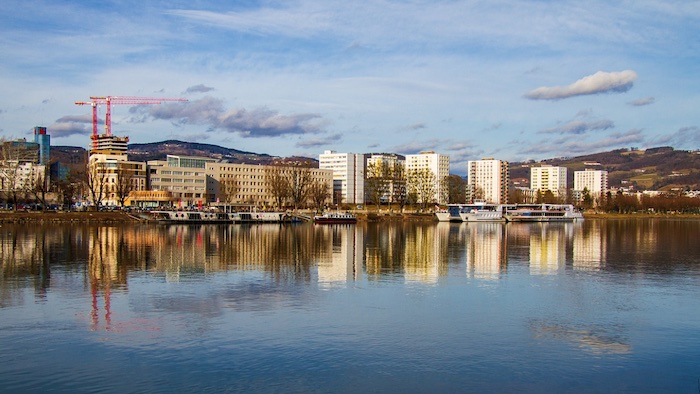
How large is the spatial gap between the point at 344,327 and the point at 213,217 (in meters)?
76.9

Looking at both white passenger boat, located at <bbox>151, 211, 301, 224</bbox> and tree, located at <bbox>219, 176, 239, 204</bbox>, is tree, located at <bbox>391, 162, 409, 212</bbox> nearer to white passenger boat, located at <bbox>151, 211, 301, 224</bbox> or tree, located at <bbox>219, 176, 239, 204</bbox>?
tree, located at <bbox>219, 176, 239, 204</bbox>

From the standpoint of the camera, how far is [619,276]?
1187 inches

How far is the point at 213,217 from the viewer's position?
92500 mm

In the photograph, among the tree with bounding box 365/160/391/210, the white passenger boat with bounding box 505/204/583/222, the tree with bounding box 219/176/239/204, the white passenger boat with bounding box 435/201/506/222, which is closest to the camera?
the white passenger boat with bounding box 435/201/506/222

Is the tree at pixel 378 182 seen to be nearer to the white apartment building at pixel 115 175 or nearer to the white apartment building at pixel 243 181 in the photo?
the white apartment building at pixel 243 181

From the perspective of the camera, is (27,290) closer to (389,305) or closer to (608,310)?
(389,305)

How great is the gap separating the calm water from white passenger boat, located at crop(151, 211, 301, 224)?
54.4 metres

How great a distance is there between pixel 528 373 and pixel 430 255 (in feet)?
86.5

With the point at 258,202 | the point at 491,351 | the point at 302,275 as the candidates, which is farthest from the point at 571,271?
the point at 258,202

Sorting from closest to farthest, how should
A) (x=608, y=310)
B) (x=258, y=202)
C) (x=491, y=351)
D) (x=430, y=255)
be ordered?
1. (x=491, y=351)
2. (x=608, y=310)
3. (x=430, y=255)
4. (x=258, y=202)

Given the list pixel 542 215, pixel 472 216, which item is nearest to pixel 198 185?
pixel 472 216

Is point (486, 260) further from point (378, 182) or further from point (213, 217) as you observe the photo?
point (378, 182)

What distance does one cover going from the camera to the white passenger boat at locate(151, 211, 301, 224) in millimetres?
89044

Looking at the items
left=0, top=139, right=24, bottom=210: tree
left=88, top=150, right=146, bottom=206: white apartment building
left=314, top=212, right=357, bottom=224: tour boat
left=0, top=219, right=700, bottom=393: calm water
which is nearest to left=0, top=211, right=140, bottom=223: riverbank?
left=0, top=139, right=24, bottom=210: tree
